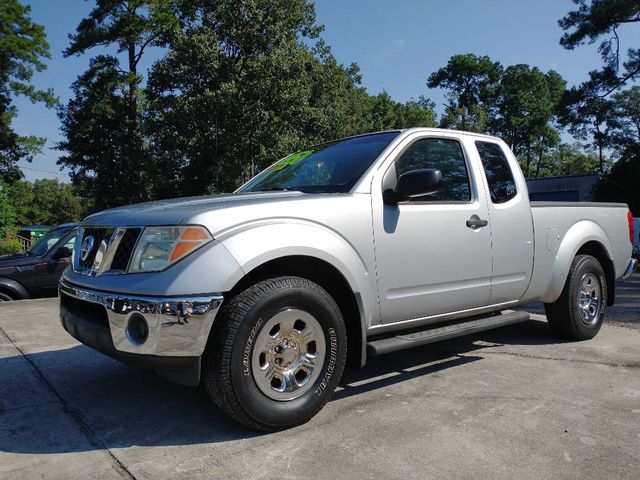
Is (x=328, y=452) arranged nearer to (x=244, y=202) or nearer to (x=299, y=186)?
(x=244, y=202)

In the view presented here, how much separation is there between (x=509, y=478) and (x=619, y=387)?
5.96 ft

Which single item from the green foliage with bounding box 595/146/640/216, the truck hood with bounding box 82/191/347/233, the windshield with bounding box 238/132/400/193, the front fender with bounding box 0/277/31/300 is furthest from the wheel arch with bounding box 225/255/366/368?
the green foliage with bounding box 595/146/640/216

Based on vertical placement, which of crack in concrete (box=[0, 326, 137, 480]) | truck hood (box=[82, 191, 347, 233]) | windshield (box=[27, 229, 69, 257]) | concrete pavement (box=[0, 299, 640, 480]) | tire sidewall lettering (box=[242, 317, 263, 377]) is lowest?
concrete pavement (box=[0, 299, 640, 480])

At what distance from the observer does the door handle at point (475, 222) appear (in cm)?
398

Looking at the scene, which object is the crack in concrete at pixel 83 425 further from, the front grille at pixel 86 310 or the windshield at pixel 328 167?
the windshield at pixel 328 167

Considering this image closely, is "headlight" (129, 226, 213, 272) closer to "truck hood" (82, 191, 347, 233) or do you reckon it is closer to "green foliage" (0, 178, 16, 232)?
"truck hood" (82, 191, 347, 233)

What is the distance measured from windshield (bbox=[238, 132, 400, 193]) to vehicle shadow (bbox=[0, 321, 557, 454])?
150cm

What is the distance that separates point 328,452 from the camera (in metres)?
2.74

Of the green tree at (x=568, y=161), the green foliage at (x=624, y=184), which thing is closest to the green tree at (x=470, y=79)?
the green tree at (x=568, y=161)

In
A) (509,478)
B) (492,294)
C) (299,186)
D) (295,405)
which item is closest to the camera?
(509,478)

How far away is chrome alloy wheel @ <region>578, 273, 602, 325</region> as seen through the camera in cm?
514

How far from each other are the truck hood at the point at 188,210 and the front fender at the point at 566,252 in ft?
8.35

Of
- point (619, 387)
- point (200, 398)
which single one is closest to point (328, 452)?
point (200, 398)

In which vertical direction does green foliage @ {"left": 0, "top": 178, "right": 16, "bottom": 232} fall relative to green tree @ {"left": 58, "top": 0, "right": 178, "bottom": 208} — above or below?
below
